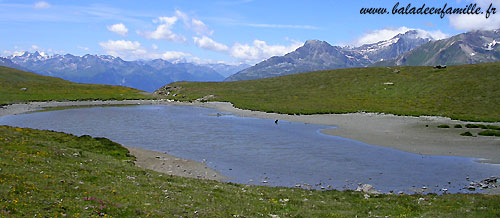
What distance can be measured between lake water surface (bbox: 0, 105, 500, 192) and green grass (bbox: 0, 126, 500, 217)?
508 centimetres

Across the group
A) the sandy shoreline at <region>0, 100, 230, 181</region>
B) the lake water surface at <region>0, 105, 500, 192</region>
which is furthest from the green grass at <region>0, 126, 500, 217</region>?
the lake water surface at <region>0, 105, 500, 192</region>

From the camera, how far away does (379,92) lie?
110m

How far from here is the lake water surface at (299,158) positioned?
28406 millimetres

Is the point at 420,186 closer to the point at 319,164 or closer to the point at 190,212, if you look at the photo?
the point at 319,164

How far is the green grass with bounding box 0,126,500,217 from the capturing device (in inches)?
609

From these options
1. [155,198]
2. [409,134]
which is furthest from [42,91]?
[155,198]

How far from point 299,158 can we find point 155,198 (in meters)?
20.5

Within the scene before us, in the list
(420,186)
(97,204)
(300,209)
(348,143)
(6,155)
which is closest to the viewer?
(97,204)

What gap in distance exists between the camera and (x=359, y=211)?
18844 millimetres

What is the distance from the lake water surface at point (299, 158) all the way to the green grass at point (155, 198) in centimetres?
508

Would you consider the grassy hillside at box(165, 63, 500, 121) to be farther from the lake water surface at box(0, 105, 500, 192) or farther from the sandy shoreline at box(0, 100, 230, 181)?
A: the sandy shoreline at box(0, 100, 230, 181)

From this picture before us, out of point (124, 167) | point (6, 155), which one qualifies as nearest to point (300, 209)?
point (124, 167)

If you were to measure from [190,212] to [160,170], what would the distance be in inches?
583

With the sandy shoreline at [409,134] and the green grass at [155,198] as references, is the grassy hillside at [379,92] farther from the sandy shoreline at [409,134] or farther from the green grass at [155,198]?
the green grass at [155,198]
